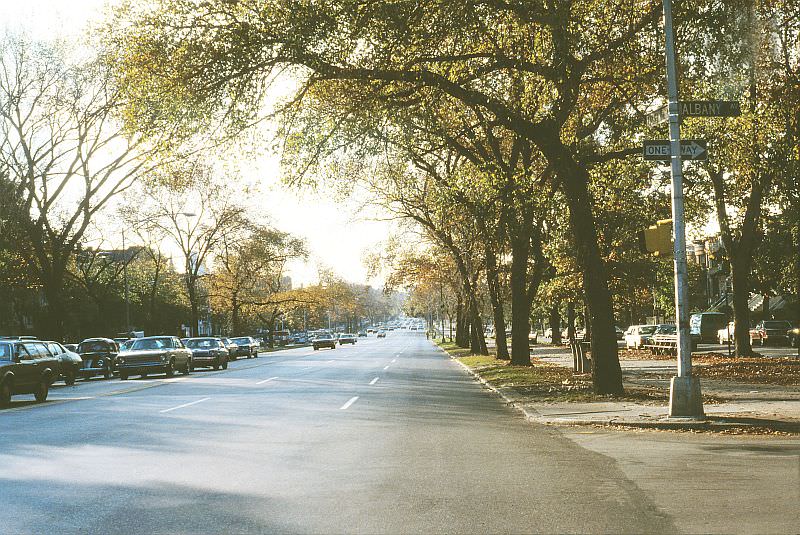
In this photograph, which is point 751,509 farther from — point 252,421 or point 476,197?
point 476,197

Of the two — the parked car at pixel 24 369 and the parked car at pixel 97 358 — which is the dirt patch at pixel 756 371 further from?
the parked car at pixel 97 358

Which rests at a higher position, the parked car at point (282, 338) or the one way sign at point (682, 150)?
the one way sign at point (682, 150)

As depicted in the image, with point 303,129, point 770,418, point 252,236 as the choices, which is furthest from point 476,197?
point 252,236

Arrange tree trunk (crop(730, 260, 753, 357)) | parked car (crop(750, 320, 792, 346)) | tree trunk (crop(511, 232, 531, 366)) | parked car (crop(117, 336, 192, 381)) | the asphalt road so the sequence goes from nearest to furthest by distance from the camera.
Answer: the asphalt road, tree trunk (crop(511, 232, 531, 366)), tree trunk (crop(730, 260, 753, 357)), parked car (crop(117, 336, 192, 381)), parked car (crop(750, 320, 792, 346))

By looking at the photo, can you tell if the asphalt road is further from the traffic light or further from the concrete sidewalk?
the traffic light

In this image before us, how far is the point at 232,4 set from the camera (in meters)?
15.1

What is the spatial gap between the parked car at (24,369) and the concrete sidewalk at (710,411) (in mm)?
11819

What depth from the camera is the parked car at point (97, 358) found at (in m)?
35.4

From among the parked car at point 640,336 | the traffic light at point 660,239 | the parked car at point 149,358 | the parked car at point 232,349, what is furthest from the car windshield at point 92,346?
the parked car at point 640,336

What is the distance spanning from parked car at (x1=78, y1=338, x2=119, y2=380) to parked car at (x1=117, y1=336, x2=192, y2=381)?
9.70 ft

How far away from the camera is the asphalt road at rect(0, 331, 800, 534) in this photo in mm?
6762

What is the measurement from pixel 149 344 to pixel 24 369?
12591mm

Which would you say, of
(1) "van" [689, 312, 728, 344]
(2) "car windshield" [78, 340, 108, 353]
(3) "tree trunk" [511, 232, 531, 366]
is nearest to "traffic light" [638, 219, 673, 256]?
(3) "tree trunk" [511, 232, 531, 366]

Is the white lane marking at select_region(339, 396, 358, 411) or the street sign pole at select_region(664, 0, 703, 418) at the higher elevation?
the street sign pole at select_region(664, 0, 703, 418)
